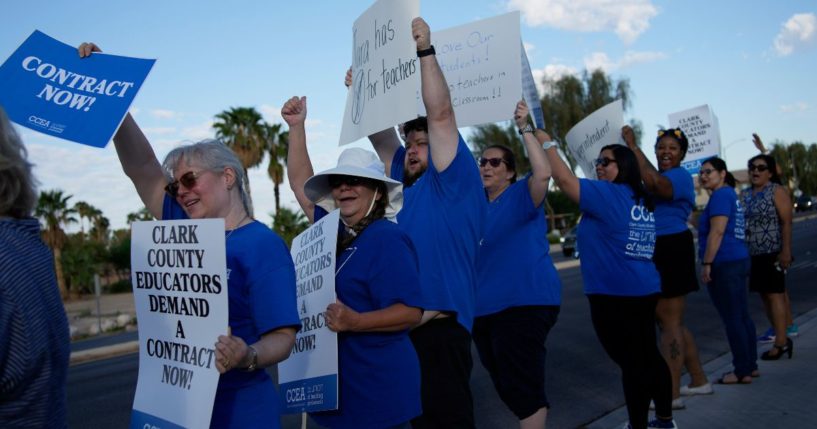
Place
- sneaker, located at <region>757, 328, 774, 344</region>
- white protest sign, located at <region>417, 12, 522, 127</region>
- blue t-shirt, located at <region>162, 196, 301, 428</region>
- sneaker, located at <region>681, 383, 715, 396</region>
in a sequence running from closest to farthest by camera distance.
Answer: blue t-shirt, located at <region>162, 196, 301, 428</region> → white protest sign, located at <region>417, 12, 522, 127</region> → sneaker, located at <region>681, 383, 715, 396</region> → sneaker, located at <region>757, 328, 774, 344</region>

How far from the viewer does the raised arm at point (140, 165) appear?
3236mm

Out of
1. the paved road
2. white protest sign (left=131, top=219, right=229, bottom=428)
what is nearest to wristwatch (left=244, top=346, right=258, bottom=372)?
white protest sign (left=131, top=219, right=229, bottom=428)

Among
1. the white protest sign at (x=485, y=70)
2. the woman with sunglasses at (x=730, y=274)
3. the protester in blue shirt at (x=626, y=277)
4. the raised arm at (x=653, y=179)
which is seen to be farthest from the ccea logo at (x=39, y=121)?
the woman with sunglasses at (x=730, y=274)

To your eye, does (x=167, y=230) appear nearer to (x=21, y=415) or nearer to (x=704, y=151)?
(x=21, y=415)

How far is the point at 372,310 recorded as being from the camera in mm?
3047

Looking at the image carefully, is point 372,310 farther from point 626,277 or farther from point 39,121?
point 626,277

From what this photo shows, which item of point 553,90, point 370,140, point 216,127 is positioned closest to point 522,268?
point 370,140

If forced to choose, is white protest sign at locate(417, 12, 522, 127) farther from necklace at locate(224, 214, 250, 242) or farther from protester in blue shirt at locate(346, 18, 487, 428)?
necklace at locate(224, 214, 250, 242)

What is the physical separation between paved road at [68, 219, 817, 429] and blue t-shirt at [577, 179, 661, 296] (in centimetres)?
148

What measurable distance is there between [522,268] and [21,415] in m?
2.86

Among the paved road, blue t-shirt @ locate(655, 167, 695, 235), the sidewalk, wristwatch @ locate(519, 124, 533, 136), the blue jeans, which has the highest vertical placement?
wristwatch @ locate(519, 124, 533, 136)

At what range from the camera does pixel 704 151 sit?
973 cm

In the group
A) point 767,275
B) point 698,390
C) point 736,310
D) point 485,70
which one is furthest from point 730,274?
point 485,70

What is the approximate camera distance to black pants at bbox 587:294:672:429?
4.68 m
